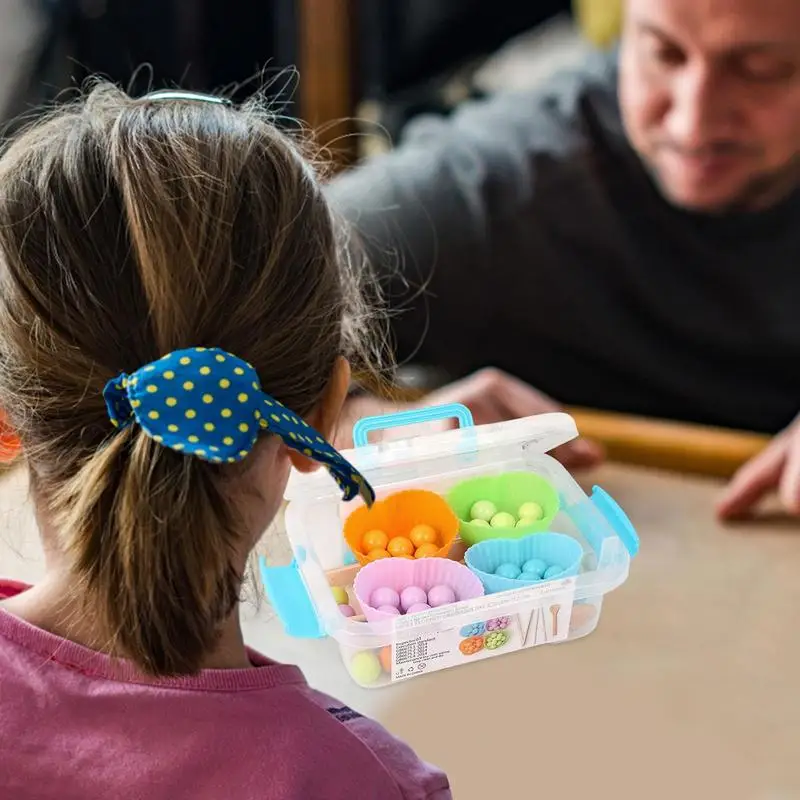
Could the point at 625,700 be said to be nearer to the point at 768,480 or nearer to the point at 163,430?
the point at 768,480

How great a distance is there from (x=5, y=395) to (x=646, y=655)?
1.31ft

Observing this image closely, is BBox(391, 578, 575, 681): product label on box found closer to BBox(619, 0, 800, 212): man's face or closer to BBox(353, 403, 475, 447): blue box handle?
BBox(353, 403, 475, 447): blue box handle

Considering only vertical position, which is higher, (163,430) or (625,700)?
(163,430)

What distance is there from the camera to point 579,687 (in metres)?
0.58

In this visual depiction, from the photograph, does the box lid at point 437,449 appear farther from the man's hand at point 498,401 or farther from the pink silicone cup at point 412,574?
the man's hand at point 498,401

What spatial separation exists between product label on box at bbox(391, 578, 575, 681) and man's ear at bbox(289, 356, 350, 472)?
84 millimetres

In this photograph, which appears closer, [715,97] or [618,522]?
[618,522]

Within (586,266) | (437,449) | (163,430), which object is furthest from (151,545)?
(586,266)

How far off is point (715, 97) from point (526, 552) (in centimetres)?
Result: 50

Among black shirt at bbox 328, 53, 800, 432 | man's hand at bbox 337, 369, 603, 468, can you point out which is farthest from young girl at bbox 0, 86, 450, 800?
black shirt at bbox 328, 53, 800, 432

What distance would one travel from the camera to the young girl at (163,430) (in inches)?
14.3

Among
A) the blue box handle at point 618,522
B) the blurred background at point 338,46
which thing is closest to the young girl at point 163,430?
the blue box handle at point 618,522

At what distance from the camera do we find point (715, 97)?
78 cm

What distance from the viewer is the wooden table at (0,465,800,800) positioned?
1.73 ft
